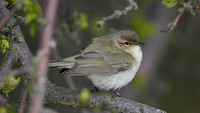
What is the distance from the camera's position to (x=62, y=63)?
4309mm

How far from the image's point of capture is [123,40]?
5.20 m

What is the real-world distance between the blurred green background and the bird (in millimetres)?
1181

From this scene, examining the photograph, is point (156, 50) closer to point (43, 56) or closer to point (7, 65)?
point (7, 65)

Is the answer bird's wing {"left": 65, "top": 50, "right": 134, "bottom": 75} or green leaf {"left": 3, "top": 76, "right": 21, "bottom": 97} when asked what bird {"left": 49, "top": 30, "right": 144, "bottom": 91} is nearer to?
bird's wing {"left": 65, "top": 50, "right": 134, "bottom": 75}

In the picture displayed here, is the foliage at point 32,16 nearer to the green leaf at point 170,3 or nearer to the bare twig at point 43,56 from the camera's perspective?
the bare twig at point 43,56

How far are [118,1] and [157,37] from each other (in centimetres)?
120

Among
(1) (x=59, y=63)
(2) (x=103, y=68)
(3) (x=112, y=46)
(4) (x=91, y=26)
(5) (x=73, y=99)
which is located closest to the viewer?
(5) (x=73, y=99)

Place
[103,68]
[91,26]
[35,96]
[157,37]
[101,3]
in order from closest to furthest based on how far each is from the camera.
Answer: [35,96] < [103,68] < [91,26] < [101,3] < [157,37]

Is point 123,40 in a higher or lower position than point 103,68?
higher

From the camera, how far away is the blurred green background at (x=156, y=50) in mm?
6609

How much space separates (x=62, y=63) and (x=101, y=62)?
2.29 feet

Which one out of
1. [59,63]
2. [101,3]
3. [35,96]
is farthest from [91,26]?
[35,96]

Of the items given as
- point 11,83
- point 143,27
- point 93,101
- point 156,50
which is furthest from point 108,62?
point 156,50

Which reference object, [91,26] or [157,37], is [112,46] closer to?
[91,26]
